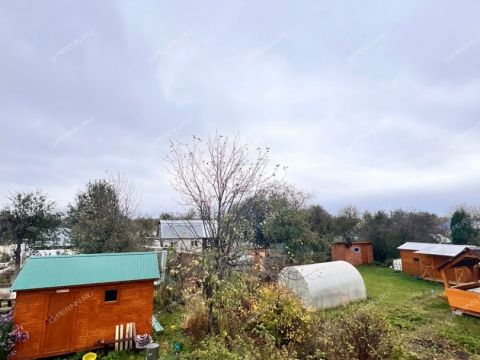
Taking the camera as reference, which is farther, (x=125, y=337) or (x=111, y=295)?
(x=111, y=295)

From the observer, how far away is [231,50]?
10719mm

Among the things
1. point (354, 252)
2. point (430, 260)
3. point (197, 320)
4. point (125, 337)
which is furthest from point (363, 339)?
point (354, 252)

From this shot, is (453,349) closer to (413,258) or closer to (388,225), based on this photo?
(413,258)

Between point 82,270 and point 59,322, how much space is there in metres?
1.49

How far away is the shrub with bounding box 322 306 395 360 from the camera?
5939 mm

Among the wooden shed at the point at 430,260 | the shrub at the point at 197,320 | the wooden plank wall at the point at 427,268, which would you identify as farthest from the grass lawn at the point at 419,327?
the wooden shed at the point at 430,260

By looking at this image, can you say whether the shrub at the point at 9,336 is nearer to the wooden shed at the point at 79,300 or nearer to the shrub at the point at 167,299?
the wooden shed at the point at 79,300

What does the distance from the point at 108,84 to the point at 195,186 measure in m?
5.45

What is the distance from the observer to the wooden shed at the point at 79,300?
7.98m

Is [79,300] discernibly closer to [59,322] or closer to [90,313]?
[90,313]

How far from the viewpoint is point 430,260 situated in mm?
20469

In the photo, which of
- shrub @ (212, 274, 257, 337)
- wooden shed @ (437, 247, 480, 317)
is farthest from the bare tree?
wooden shed @ (437, 247, 480, 317)

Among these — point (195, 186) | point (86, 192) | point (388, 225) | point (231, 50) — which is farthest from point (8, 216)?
point (388, 225)

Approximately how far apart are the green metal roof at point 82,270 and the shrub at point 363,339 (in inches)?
234
